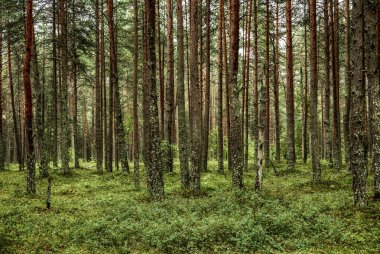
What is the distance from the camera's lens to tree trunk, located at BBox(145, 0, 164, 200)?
10.7 m

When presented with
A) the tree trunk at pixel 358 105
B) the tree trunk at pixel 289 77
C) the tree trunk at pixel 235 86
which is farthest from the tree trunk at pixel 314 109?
the tree trunk at pixel 358 105

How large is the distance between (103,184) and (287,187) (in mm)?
8445

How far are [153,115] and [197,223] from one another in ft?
12.9

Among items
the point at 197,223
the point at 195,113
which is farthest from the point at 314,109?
the point at 197,223

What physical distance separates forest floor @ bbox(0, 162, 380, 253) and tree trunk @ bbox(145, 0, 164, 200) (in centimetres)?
66

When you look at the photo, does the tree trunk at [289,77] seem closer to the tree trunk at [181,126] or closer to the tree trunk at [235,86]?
the tree trunk at [235,86]

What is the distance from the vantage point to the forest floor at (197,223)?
714 centimetres

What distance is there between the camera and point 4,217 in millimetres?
9820

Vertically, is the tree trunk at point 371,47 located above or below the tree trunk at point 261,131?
above

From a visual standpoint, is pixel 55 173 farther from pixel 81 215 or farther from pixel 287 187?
pixel 287 187

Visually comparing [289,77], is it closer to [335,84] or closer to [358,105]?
[335,84]

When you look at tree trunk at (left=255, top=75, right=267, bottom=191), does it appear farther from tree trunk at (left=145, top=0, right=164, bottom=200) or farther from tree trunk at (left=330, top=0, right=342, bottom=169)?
tree trunk at (left=330, top=0, right=342, bottom=169)

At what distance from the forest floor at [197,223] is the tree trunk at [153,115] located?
2.17ft

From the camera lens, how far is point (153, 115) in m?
11.0
